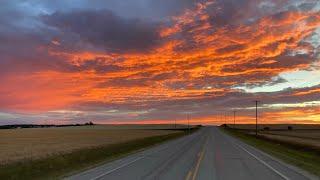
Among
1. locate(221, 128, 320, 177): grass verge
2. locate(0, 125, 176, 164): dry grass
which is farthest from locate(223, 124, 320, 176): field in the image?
locate(0, 125, 176, 164): dry grass

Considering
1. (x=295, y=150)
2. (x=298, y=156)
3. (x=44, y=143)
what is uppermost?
(x=44, y=143)

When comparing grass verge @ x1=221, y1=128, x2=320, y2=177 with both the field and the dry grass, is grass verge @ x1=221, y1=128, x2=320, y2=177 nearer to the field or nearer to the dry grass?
the field

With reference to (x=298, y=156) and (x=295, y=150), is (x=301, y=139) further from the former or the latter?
(x=298, y=156)

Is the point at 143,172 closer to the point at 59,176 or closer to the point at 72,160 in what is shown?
the point at 59,176

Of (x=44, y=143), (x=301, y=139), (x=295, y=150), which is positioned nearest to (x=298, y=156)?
(x=295, y=150)

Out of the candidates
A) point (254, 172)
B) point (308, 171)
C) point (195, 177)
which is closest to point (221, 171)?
point (254, 172)

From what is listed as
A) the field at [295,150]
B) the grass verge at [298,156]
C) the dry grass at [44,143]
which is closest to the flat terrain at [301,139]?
the field at [295,150]

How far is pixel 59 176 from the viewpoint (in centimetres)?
1914

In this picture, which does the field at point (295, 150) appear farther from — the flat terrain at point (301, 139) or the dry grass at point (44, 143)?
the dry grass at point (44, 143)

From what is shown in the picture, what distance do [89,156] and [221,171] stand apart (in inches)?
508

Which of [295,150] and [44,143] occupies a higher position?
[44,143]

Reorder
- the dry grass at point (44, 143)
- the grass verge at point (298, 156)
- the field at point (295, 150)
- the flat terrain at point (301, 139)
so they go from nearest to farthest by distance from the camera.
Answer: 1. the grass verge at point (298, 156)
2. the field at point (295, 150)
3. the dry grass at point (44, 143)
4. the flat terrain at point (301, 139)

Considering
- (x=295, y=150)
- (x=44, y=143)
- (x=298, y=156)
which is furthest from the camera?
(x=44, y=143)

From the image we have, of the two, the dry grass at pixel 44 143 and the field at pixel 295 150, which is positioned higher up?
the dry grass at pixel 44 143
